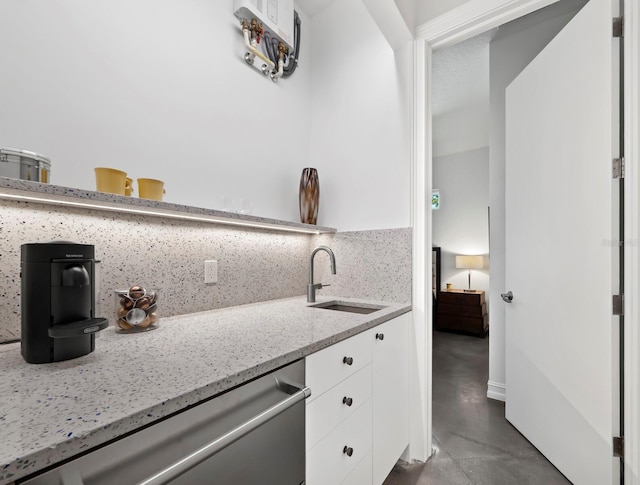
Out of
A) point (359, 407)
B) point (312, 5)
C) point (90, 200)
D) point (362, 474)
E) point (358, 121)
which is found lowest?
point (362, 474)

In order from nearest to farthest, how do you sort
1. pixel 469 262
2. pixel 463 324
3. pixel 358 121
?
pixel 358 121 < pixel 463 324 < pixel 469 262

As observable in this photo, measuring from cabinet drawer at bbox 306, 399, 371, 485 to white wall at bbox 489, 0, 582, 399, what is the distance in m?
1.65

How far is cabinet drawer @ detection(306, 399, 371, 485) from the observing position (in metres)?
0.91

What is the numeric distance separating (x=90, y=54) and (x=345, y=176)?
1.36 meters

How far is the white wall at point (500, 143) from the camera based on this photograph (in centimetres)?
225

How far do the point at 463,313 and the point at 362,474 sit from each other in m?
3.70

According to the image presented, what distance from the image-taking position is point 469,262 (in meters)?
4.68

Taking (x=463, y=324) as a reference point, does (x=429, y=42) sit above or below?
above

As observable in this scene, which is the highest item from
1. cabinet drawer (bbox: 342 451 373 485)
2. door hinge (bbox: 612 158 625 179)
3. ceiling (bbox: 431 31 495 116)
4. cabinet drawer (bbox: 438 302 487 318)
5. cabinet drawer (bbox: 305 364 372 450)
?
ceiling (bbox: 431 31 495 116)

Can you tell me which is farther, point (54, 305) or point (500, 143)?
point (500, 143)

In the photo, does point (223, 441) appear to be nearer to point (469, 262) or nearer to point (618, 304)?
point (618, 304)

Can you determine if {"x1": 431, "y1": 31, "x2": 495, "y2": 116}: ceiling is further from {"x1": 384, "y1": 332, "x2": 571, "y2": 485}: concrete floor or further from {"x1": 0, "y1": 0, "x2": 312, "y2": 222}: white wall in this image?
{"x1": 384, "y1": 332, "x2": 571, "y2": 485}: concrete floor

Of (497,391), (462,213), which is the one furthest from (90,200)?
(462,213)

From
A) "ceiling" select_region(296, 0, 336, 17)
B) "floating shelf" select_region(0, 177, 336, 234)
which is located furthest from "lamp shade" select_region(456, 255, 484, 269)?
"floating shelf" select_region(0, 177, 336, 234)
